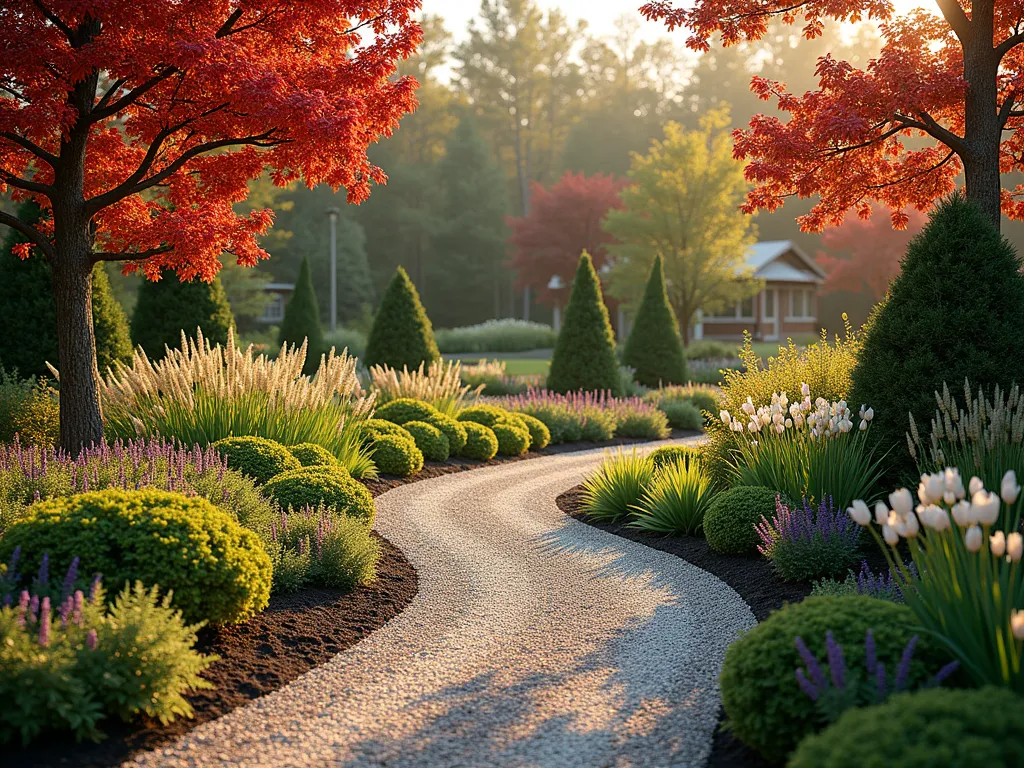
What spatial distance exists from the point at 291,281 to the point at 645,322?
35963mm

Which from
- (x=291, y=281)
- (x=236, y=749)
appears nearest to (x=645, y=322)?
(x=236, y=749)

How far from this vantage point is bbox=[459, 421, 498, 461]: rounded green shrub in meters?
13.2

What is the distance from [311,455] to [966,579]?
22.3 ft

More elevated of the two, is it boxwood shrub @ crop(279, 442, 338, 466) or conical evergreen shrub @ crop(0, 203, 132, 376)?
conical evergreen shrub @ crop(0, 203, 132, 376)

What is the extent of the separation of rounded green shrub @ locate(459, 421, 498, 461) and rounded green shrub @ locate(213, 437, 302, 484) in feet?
14.6

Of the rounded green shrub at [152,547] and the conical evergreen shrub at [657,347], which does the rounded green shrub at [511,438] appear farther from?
the conical evergreen shrub at [657,347]

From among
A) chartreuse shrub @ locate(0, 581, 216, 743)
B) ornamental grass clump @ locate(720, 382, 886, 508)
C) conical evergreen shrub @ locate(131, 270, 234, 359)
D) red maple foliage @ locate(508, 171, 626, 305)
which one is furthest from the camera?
red maple foliage @ locate(508, 171, 626, 305)

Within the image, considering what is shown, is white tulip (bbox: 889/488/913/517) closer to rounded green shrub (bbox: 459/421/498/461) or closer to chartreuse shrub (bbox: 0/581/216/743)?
chartreuse shrub (bbox: 0/581/216/743)

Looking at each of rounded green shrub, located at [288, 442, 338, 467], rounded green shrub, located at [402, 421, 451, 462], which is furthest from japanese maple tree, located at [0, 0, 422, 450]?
rounded green shrub, located at [402, 421, 451, 462]

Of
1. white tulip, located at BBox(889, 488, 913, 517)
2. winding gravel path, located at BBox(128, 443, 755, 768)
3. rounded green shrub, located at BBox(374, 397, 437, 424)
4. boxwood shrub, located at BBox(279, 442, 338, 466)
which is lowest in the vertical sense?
winding gravel path, located at BBox(128, 443, 755, 768)

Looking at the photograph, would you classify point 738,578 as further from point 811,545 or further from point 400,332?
point 400,332

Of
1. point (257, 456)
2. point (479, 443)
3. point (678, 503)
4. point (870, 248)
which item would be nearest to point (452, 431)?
point (479, 443)

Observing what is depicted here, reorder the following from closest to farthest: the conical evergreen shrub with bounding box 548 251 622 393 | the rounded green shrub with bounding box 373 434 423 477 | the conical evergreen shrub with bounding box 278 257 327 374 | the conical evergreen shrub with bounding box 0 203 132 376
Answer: the rounded green shrub with bounding box 373 434 423 477 < the conical evergreen shrub with bounding box 0 203 132 376 < the conical evergreen shrub with bounding box 548 251 622 393 < the conical evergreen shrub with bounding box 278 257 327 374

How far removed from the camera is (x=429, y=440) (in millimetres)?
12539
